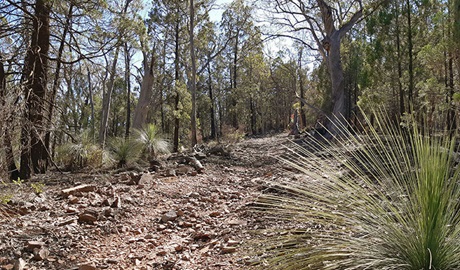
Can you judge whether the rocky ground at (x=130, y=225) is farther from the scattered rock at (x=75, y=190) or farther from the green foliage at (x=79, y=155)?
the green foliage at (x=79, y=155)

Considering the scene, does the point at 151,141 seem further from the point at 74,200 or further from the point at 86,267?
the point at 86,267

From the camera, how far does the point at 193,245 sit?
3438 millimetres

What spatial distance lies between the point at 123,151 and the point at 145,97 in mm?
7666

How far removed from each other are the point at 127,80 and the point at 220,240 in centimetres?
2653

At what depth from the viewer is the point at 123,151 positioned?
915 cm

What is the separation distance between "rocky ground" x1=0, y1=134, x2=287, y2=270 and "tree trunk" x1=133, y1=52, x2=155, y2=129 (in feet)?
34.3

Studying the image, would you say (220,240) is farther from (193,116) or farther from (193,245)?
(193,116)

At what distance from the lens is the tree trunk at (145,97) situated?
638 inches

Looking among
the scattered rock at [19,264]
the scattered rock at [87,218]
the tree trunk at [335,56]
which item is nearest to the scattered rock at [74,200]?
the scattered rock at [87,218]

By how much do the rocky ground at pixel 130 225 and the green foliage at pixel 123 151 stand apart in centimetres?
310

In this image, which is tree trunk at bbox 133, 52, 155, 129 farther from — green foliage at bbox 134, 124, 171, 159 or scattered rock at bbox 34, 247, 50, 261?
scattered rock at bbox 34, 247, 50, 261

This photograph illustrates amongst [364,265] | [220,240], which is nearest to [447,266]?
[364,265]

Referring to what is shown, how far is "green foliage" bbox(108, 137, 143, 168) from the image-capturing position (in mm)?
9153

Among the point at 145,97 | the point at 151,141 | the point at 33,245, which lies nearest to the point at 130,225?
the point at 33,245
